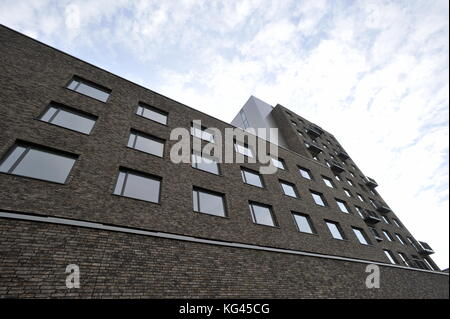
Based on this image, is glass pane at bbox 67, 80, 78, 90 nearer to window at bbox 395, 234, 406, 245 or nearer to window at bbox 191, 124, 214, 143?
window at bbox 191, 124, 214, 143

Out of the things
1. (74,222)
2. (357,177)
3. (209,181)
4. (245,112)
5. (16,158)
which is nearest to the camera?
(74,222)

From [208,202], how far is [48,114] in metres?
8.78

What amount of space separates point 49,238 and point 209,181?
7198mm

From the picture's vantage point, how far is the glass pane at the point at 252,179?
46.3 feet

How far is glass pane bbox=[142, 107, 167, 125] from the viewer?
1374cm

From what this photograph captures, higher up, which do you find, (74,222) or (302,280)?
(74,222)

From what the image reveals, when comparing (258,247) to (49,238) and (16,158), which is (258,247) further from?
(16,158)

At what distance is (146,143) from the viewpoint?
11664 mm

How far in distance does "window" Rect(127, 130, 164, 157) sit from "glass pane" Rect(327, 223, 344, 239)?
12725mm

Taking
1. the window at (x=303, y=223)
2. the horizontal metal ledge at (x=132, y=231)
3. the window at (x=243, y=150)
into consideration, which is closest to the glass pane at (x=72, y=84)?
the horizontal metal ledge at (x=132, y=231)

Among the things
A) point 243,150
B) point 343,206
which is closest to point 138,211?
point 243,150

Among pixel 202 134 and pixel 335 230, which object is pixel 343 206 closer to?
pixel 335 230

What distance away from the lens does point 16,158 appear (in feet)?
25.2

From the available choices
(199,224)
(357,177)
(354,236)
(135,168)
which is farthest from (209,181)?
(357,177)
